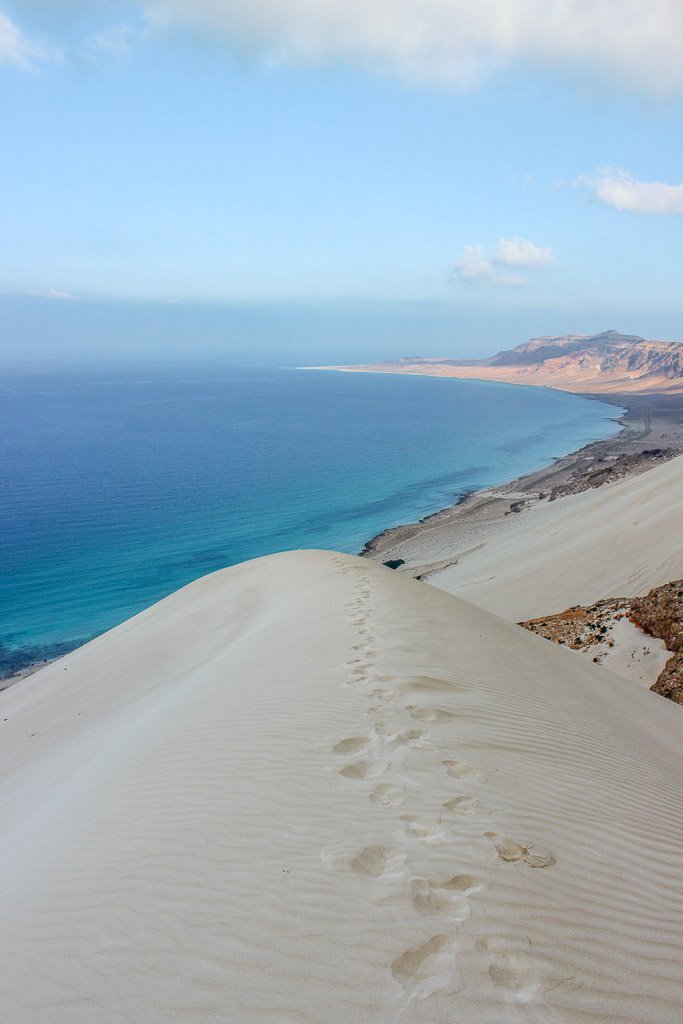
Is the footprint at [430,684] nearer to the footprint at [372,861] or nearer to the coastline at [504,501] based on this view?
the footprint at [372,861]

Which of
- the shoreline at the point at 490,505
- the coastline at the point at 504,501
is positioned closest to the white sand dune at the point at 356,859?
the shoreline at the point at 490,505

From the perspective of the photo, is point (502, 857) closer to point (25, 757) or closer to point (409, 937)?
point (409, 937)

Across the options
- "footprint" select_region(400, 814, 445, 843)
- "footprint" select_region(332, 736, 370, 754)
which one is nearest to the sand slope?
"footprint" select_region(332, 736, 370, 754)

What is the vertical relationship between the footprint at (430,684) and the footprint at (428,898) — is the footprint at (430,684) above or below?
below

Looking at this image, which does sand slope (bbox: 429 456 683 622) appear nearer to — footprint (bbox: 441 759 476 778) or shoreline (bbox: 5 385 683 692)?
shoreline (bbox: 5 385 683 692)

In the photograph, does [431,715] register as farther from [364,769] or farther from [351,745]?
[364,769]

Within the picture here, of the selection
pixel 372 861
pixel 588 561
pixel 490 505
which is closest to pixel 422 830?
pixel 372 861

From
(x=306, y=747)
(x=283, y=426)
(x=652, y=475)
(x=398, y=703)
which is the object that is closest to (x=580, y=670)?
(x=398, y=703)
